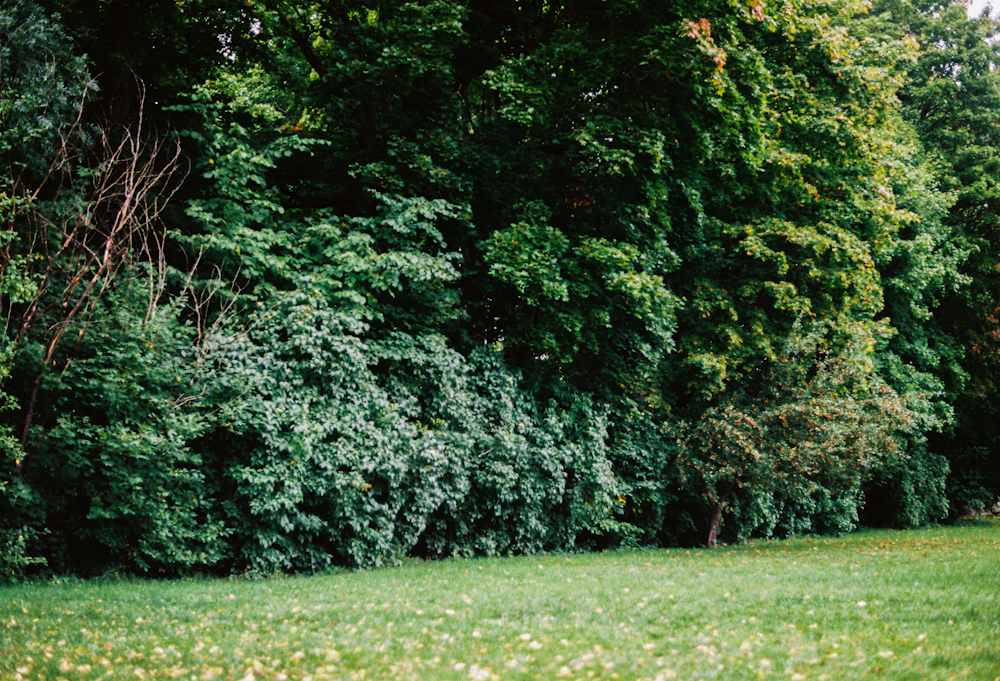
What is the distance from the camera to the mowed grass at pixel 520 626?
18.4ft

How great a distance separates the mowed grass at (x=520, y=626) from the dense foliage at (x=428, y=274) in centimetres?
166

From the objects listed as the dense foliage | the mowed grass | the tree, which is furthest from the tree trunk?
the mowed grass

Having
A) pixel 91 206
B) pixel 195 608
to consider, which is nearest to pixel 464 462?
pixel 195 608

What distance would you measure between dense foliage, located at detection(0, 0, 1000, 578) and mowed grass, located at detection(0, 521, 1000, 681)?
5.43 feet

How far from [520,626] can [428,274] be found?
23.5 feet

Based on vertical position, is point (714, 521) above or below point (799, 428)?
below

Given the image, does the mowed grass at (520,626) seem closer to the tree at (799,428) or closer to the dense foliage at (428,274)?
the dense foliage at (428,274)

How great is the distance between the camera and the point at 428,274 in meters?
13.2

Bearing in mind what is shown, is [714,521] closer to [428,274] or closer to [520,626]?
[428,274]

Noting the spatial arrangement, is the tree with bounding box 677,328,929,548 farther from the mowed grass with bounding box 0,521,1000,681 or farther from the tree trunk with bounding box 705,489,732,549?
the mowed grass with bounding box 0,521,1000,681

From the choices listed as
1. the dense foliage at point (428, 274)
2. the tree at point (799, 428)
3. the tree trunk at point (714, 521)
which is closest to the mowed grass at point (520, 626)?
the dense foliage at point (428, 274)

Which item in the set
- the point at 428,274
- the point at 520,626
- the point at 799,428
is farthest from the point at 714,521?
the point at 520,626

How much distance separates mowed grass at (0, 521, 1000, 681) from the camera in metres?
5.62

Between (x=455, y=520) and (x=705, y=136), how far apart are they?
8754mm
